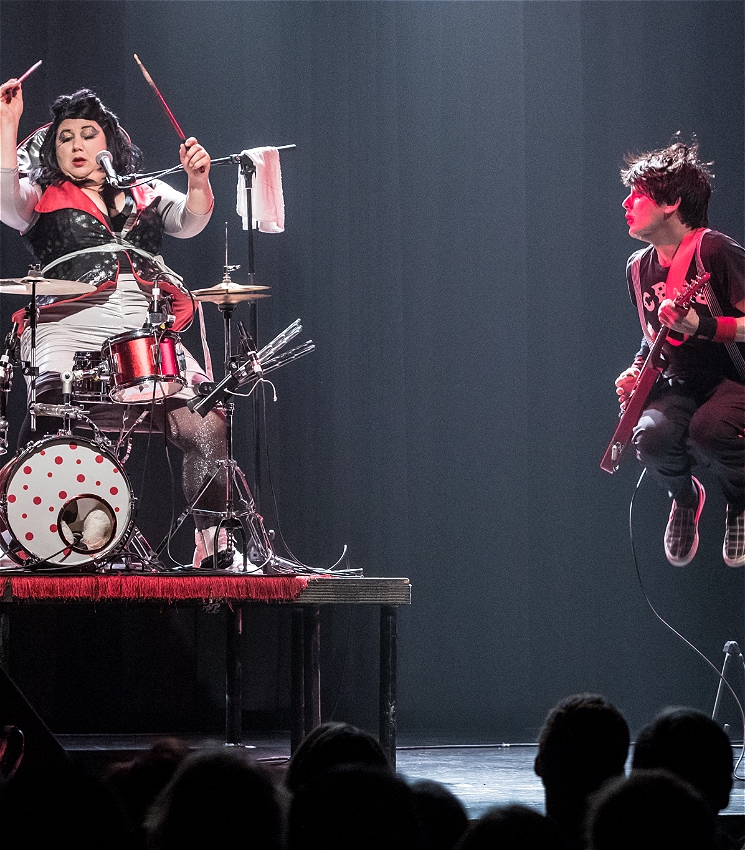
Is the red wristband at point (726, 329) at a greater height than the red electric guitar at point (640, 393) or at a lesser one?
greater

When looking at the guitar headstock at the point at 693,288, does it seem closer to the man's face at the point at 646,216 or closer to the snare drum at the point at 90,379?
the man's face at the point at 646,216

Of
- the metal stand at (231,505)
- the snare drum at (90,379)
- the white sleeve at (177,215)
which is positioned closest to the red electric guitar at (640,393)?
Answer: the metal stand at (231,505)

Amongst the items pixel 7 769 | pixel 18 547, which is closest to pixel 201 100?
pixel 18 547

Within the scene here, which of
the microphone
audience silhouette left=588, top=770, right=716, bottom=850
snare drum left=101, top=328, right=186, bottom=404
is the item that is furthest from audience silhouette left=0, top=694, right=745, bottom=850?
the microphone

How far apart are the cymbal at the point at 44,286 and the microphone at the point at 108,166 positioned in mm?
447

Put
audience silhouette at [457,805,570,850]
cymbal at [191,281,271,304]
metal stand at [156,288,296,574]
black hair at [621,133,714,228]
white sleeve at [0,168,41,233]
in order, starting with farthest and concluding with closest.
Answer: black hair at [621,133,714,228], white sleeve at [0,168,41,233], cymbal at [191,281,271,304], metal stand at [156,288,296,574], audience silhouette at [457,805,570,850]

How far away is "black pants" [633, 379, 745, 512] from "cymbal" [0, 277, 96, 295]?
2301 millimetres

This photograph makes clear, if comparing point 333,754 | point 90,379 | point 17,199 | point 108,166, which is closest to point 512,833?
point 333,754

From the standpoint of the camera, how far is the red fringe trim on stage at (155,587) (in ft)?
11.2

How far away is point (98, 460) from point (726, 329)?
246cm

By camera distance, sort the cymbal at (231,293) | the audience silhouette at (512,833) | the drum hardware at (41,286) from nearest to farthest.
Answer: the audience silhouette at (512,833) < the drum hardware at (41,286) < the cymbal at (231,293)

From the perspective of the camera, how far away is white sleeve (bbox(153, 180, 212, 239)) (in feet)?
15.3

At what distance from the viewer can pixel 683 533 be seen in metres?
4.96

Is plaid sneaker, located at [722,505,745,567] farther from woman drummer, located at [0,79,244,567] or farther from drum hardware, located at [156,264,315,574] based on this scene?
woman drummer, located at [0,79,244,567]
